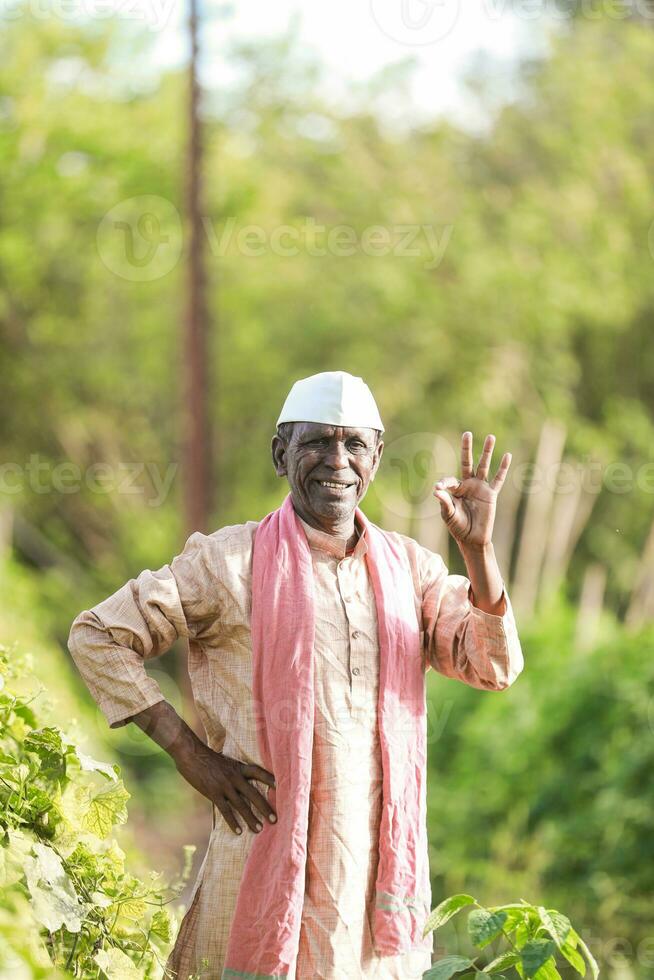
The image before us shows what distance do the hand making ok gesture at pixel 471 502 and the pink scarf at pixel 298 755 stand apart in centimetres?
28

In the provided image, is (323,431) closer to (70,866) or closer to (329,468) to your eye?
(329,468)

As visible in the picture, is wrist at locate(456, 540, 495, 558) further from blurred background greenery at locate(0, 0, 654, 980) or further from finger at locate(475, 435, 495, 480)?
blurred background greenery at locate(0, 0, 654, 980)

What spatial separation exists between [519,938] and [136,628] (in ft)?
3.80

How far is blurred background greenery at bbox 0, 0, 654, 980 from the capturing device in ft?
72.5

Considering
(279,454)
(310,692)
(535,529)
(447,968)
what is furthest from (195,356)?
(447,968)

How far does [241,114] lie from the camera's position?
87.8 feet

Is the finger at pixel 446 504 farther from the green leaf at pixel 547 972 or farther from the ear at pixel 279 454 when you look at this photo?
the green leaf at pixel 547 972

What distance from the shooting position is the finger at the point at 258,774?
3246 mm

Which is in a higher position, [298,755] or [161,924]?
[298,755]

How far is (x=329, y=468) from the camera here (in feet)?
11.0

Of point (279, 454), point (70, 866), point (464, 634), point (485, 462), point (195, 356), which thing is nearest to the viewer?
point (70, 866)

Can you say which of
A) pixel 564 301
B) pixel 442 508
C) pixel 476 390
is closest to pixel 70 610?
pixel 476 390

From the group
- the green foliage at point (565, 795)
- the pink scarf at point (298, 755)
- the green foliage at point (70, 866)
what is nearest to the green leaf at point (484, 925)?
the pink scarf at point (298, 755)

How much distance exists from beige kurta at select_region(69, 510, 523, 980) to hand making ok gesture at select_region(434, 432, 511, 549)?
195 mm
